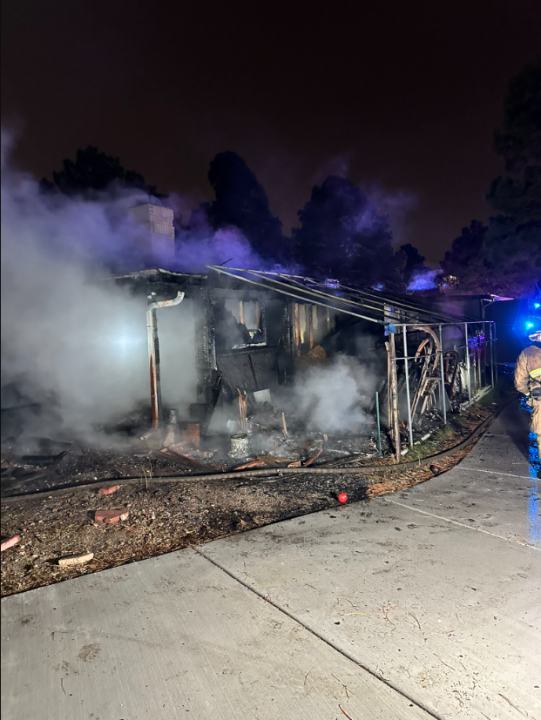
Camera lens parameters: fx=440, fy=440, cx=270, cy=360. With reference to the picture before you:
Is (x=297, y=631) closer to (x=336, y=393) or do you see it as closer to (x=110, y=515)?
(x=110, y=515)

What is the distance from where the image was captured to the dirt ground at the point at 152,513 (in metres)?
3.96

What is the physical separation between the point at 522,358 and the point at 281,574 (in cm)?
504

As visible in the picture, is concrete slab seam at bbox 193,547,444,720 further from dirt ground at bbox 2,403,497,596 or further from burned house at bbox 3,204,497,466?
burned house at bbox 3,204,497,466

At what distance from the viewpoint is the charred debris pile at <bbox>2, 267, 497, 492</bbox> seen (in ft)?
21.2

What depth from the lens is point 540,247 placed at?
1806 cm

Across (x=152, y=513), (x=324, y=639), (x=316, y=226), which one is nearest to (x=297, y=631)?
(x=324, y=639)

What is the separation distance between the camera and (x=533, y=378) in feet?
21.3

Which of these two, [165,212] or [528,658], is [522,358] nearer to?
[528,658]

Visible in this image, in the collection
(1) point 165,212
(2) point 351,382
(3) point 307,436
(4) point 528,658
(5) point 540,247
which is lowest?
(4) point 528,658

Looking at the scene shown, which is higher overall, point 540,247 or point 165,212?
point 540,247

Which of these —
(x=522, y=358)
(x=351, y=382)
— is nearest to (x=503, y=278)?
(x=351, y=382)

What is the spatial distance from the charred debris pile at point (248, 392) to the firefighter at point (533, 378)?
166cm

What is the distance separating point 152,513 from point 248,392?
4.78 m

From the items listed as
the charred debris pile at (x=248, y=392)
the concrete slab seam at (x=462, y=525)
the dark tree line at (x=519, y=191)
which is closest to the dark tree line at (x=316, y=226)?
the dark tree line at (x=519, y=191)
